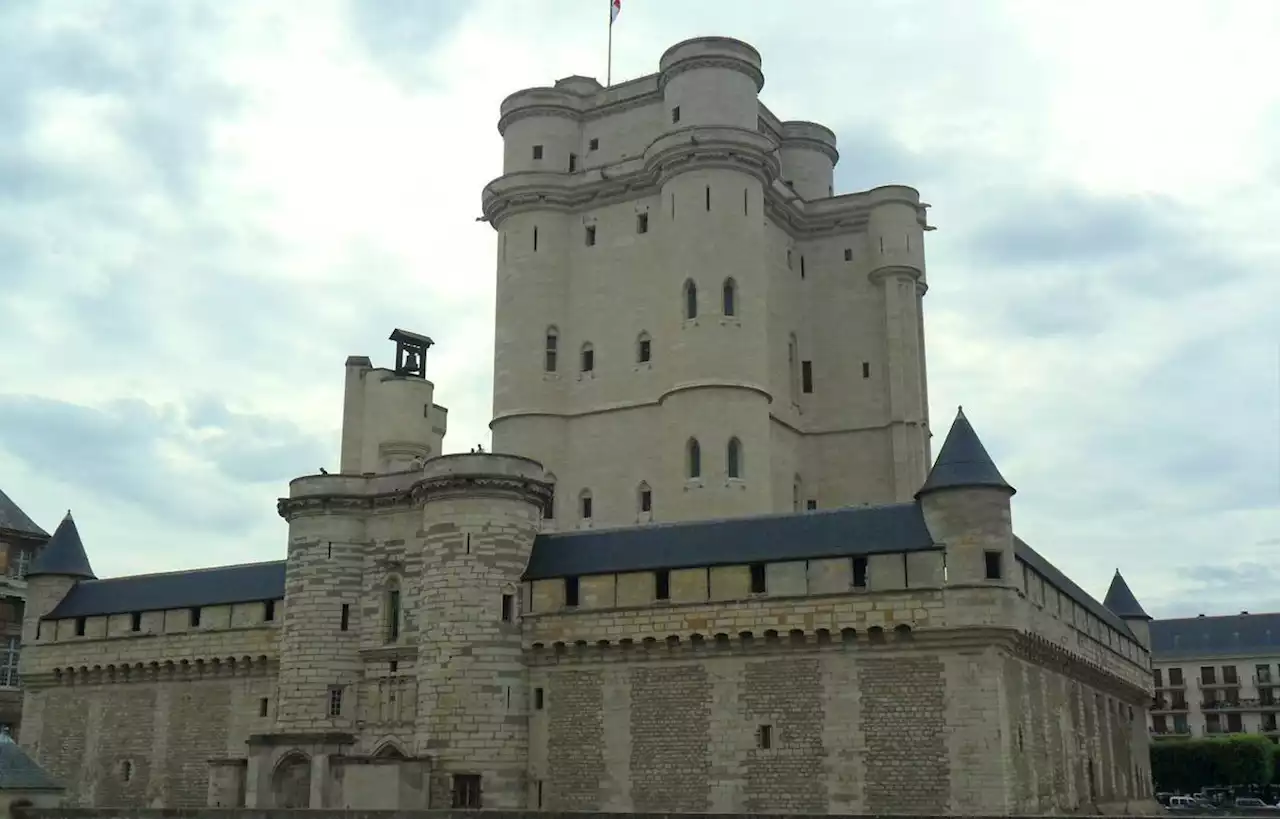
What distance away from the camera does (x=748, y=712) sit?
29.2 meters

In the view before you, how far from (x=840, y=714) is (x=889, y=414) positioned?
20.1 metres

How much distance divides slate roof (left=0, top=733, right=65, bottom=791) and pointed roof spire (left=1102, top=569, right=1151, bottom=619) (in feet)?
117

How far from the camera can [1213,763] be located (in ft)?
221

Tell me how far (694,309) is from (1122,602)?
2031 cm

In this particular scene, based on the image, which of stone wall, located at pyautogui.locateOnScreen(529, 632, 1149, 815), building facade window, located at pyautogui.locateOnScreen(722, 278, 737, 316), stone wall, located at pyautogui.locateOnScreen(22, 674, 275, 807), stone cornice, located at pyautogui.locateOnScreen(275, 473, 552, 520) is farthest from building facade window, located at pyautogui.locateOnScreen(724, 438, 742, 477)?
stone wall, located at pyautogui.locateOnScreen(22, 674, 275, 807)

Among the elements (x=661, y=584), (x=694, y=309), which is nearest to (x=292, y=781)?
(x=661, y=584)

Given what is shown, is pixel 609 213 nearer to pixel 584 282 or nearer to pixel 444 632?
pixel 584 282

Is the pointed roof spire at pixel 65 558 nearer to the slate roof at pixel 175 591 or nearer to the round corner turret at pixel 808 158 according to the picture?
the slate roof at pixel 175 591

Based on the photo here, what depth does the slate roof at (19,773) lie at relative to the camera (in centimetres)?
3300

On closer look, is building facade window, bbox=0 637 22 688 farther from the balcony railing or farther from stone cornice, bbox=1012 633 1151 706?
the balcony railing

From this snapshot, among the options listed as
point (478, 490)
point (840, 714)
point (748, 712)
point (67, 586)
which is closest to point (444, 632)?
point (478, 490)

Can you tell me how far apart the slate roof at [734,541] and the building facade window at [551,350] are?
13.2 metres

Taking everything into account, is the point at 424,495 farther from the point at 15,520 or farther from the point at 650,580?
the point at 15,520

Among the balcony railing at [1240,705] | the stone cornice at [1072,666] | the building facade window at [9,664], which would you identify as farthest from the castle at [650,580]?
the balcony railing at [1240,705]
